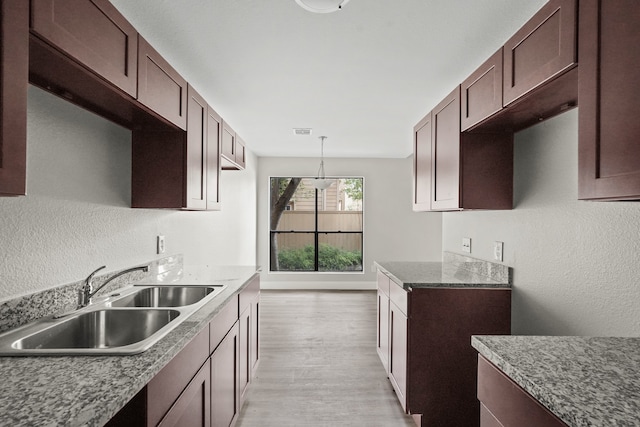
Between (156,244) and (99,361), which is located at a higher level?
(156,244)

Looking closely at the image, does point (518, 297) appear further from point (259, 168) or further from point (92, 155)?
point (259, 168)

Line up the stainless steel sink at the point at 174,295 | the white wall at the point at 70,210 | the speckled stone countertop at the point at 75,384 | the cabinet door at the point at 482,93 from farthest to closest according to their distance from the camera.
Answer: the stainless steel sink at the point at 174,295
the cabinet door at the point at 482,93
the white wall at the point at 70,210
the speckled stone countertop at the point at 75,384

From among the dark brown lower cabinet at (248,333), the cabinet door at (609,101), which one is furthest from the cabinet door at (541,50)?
the dark brown lower cabinet at (248,333)

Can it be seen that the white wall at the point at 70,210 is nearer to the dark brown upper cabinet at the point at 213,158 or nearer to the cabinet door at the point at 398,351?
the dark brown upper cabinet at the point at 213,158

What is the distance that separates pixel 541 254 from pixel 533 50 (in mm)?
1113

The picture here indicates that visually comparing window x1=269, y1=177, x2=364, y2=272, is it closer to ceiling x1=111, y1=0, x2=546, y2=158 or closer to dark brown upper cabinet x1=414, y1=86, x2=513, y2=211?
ceiling x1=111, y1=0, x2=546, y2=158

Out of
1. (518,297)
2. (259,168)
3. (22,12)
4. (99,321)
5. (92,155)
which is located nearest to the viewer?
(22,12)

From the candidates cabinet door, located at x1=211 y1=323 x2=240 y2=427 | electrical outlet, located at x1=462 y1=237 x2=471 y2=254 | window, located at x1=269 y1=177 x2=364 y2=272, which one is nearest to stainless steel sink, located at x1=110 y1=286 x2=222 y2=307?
cabinet door, located at x1=211 y1=323 x2=240 y2=427

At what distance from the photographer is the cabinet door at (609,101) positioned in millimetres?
1002

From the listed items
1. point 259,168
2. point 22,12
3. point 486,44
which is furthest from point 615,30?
point 259,168

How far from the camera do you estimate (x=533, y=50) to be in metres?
1.53

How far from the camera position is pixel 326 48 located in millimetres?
2025

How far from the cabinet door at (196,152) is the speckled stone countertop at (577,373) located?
75.5 inches

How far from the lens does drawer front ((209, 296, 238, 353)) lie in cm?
170
